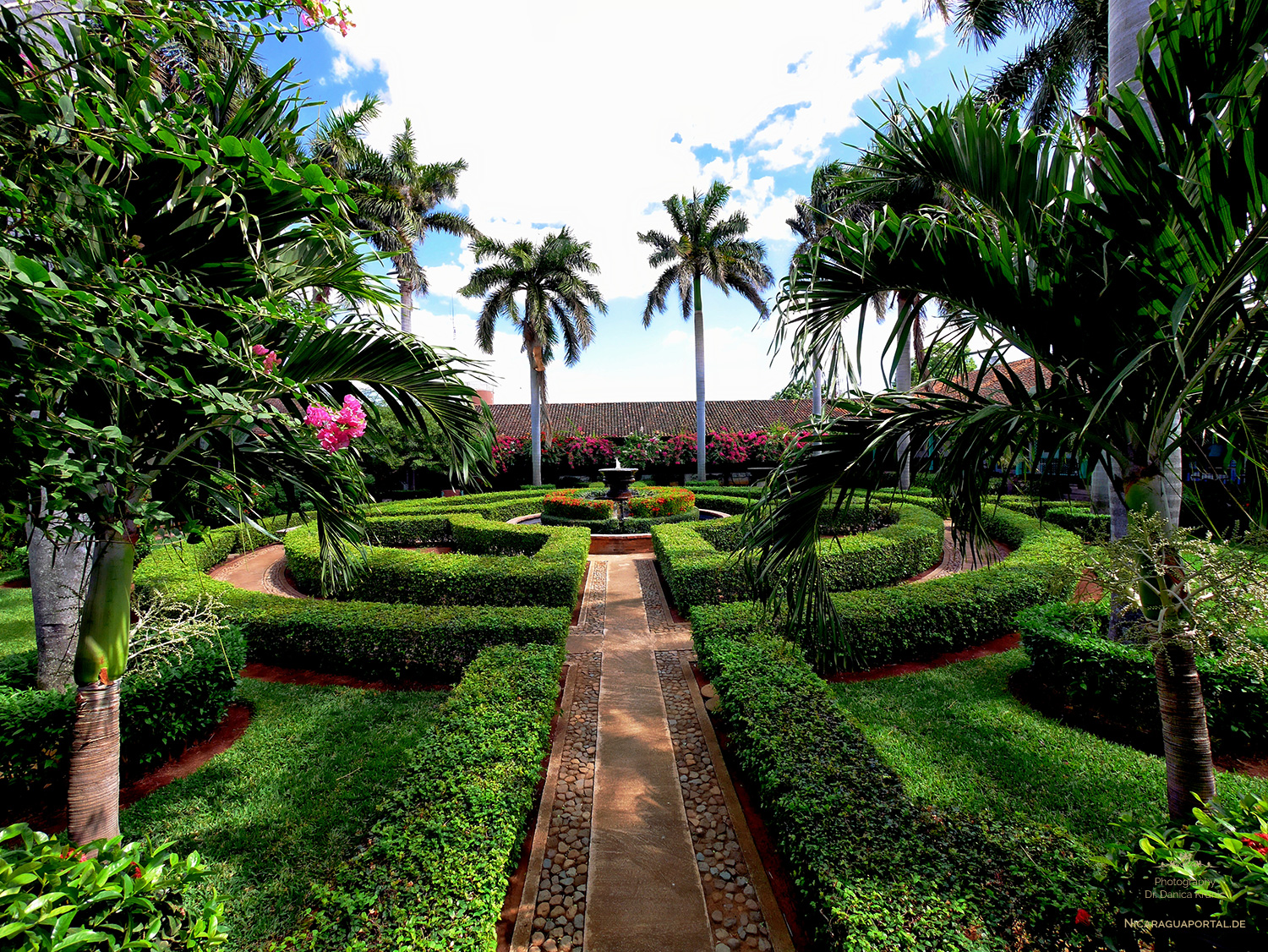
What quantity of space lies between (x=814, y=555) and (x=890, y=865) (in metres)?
1.83

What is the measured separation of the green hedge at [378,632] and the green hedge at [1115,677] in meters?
4.88

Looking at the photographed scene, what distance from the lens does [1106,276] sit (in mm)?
2457

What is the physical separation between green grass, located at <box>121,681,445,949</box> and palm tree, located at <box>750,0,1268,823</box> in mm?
3826

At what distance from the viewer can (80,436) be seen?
6.28ft

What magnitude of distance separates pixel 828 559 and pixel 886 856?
5775 millimetres

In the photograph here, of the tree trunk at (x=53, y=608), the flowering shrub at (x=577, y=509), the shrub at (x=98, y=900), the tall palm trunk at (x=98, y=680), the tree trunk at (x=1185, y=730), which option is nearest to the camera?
the shrub at (x=98, y=900)

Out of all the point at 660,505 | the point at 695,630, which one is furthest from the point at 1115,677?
the point at 660,505

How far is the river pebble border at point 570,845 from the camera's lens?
3.03 metres

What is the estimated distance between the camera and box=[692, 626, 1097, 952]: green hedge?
2.33 meters

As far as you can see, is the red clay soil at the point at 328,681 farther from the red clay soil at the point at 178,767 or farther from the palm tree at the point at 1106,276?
the palm tree at the point at 1106,276

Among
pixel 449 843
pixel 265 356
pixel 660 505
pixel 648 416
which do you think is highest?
pixel 648 416

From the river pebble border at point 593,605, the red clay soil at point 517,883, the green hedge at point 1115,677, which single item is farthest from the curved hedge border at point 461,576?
the green hedge at point 1115,677

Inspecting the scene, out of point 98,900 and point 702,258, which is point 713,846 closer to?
point 98,900

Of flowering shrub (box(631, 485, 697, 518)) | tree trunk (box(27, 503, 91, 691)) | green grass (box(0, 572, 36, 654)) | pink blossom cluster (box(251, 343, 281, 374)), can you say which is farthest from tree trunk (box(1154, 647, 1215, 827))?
flowering shrub (box(631, 485, 697, 518))
